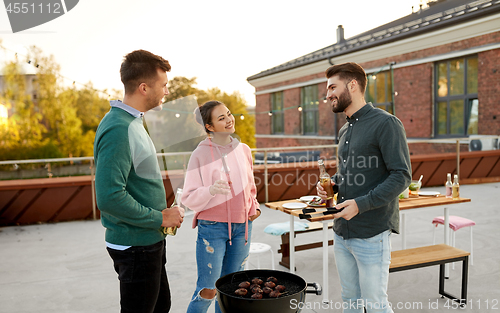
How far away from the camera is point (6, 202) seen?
271 inches

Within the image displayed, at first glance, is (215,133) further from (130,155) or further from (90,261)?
(90,261)

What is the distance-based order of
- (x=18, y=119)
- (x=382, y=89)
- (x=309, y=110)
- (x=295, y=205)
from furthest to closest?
(x=18, y=119), (x=309, y=110), (x=382, y=89), (x=295, y=205)

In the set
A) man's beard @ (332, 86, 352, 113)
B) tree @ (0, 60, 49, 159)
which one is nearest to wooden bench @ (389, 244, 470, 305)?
man's beard @ (332, 86, 352, 113)

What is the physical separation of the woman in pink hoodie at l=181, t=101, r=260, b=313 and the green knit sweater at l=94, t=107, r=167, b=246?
1.72 feet

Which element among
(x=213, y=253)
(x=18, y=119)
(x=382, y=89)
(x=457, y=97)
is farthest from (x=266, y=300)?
(x=18, y=119)

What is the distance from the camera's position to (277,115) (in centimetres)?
2405

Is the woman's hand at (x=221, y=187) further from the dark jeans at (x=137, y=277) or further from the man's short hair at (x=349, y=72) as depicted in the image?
the man's short hair at (x=349, y=72)

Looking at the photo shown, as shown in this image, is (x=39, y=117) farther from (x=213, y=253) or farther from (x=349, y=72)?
(x=349, y=72)

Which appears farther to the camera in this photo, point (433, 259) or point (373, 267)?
point (433, 259)

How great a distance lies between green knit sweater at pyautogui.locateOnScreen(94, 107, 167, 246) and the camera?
1662 millimetres

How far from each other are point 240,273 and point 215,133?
965 millimetres

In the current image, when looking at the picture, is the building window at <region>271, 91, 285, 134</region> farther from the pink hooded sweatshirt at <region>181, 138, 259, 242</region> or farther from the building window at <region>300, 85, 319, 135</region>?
the pink hooded sweatshirt at <region>181, 138, 259, 242</region>

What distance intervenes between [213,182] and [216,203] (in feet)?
0.49

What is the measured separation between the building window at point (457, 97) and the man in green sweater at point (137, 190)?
43.6ft
